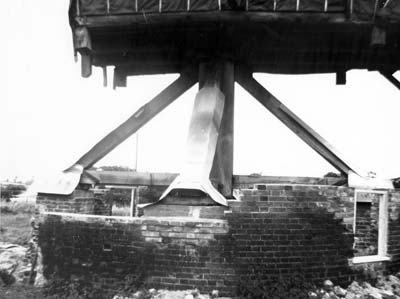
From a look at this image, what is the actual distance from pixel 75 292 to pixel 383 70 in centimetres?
650

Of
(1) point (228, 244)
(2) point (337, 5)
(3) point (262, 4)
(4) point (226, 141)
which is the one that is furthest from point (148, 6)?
(1) point (228, 244)

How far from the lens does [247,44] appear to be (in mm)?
7180

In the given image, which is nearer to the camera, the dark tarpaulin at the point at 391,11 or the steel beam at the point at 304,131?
the dark tarpaulin at the point at 391,11

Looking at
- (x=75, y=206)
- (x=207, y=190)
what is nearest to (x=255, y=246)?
(x=207, y=190)

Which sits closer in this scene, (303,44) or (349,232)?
(349,232)

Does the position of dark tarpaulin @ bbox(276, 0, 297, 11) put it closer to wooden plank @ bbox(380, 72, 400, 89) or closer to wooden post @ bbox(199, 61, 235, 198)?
wooden post @ bbox(199, 61, 235, 198)

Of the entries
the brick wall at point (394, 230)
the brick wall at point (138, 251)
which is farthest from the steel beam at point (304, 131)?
the brick wall at point (138, 251)

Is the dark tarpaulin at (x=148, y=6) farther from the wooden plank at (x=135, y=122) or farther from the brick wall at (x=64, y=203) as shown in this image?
the brick wall at (x=64, y=203)

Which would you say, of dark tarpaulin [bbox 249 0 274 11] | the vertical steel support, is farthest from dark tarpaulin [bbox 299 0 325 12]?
the vertical steel support

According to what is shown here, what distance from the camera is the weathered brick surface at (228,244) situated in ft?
16.8

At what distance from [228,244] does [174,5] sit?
3361 mm

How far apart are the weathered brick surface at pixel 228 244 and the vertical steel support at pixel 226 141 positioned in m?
1.85

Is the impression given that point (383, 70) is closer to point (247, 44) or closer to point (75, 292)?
point (247, 44)

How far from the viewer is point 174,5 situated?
20.0 feet
